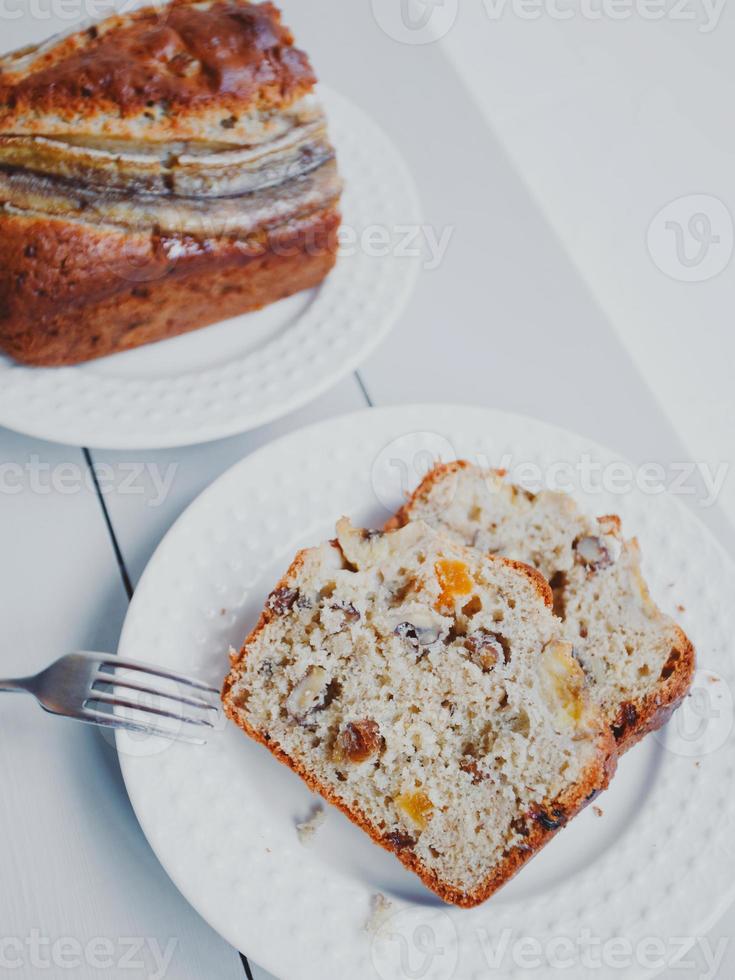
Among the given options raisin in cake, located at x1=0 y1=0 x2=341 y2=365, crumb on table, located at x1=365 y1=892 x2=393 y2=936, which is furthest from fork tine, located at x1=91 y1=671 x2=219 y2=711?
raisin in cake, located at x1=0 y1=0 x2=341 y2=365

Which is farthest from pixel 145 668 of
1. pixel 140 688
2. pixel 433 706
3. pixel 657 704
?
pixel 657 704

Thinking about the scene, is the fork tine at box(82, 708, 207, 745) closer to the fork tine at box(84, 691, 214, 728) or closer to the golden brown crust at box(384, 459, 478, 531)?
the fork tine at box(84, 691, 214, 728)

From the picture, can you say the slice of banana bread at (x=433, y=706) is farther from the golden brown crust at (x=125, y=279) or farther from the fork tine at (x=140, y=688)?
the golden brown crust at (x=125, y=279)

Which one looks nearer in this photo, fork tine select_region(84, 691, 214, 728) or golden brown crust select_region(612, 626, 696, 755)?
fork tine select_region(84, 691, 214, 728)

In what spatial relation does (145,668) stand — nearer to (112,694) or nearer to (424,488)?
(112,694)

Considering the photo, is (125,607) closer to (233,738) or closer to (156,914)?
(233,738)

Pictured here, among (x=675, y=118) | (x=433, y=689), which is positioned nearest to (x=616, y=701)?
(x=433, y=689)
